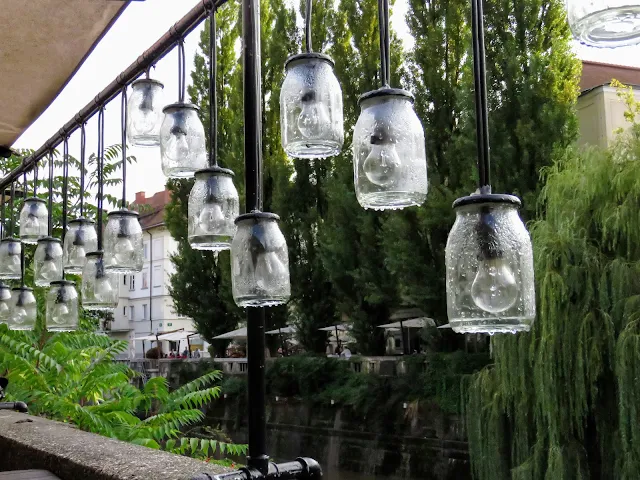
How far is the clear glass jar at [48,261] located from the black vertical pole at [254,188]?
212 centimetres

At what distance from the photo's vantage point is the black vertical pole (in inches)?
74.9

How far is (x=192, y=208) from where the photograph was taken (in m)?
2.35

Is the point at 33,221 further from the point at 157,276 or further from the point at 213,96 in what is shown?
the point at 157,276

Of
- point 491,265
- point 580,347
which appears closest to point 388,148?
point 491,265

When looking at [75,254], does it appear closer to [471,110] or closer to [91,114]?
[91,114]

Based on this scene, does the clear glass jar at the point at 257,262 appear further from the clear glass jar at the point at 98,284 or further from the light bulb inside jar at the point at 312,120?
the clear glass jar at the point at 98,284

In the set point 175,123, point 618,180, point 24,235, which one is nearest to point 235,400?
point 618,180

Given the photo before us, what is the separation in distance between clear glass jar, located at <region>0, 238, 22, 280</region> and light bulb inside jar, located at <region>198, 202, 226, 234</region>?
2.35 m

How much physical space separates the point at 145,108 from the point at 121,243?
0.51 meters

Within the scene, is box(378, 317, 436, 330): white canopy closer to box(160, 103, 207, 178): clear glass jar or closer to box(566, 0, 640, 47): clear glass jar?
box(160, 103, 207, 178): clear glass jar

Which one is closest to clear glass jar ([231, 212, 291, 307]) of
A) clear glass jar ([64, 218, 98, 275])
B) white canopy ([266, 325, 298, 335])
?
clear glass jar ([64, 218, 98, 275])

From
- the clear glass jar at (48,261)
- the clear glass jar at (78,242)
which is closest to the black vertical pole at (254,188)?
the clear glass jar at (78,242)

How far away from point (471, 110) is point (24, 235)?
1265 cm

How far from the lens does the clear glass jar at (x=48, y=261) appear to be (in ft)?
12.5
